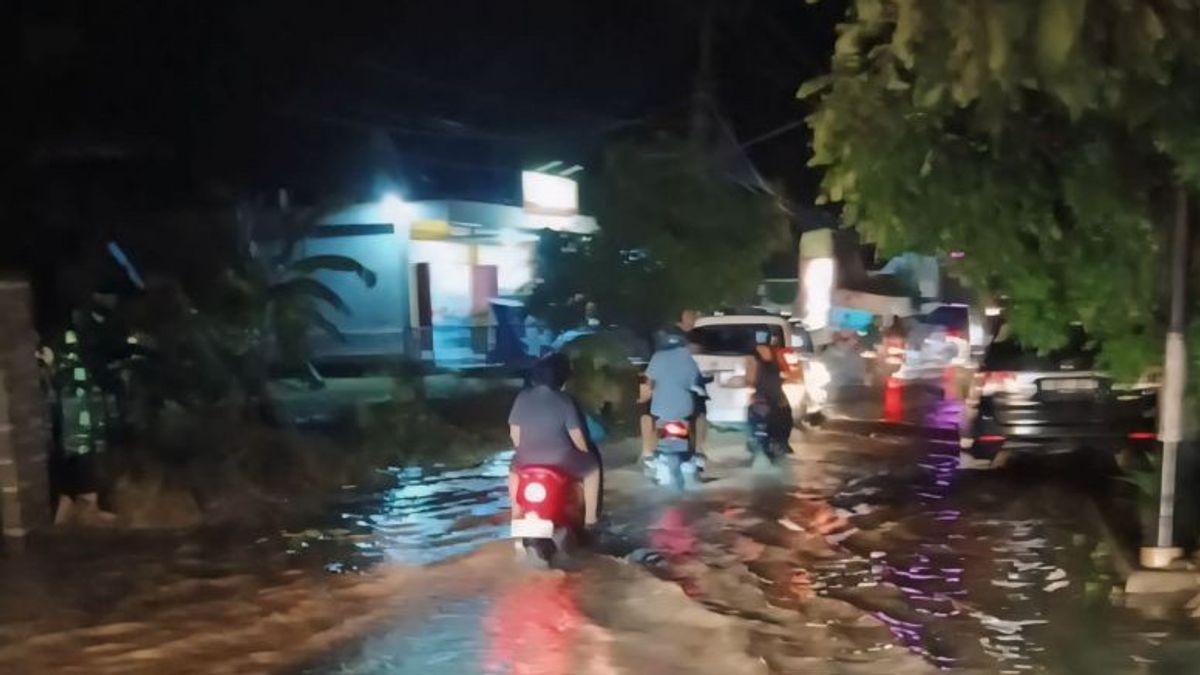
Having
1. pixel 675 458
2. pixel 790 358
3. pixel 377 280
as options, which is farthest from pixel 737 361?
pixel 377 280

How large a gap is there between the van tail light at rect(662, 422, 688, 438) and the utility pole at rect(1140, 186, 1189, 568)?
16.8 feet

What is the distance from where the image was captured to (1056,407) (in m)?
14.5

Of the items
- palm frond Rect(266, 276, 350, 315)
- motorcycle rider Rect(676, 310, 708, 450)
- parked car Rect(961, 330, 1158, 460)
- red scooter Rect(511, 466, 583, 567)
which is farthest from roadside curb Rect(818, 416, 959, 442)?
red scooter Rect(511, 466, 583, 567)

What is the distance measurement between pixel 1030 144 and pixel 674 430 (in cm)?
573

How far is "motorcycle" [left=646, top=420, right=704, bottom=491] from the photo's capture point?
45.6 feet

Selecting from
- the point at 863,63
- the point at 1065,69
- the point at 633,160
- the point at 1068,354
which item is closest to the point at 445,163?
the point at 633,160

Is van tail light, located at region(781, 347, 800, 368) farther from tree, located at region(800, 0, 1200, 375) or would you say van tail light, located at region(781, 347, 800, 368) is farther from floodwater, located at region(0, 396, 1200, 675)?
tree, located at region(800, 0, 1200, 375)

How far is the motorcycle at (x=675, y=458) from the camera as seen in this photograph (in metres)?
13.9

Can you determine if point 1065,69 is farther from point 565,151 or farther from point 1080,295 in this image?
point 565,151

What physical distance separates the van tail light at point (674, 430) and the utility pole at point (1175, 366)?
202 inches

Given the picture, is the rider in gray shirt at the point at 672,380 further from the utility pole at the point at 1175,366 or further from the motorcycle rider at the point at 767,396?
the utility pole at the point at 1175,366

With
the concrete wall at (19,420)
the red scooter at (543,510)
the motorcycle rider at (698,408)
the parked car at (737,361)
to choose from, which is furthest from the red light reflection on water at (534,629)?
the parked car at (737,361)

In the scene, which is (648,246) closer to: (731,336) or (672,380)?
(731,336)

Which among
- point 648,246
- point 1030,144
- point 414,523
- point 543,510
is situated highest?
point 1030,144
